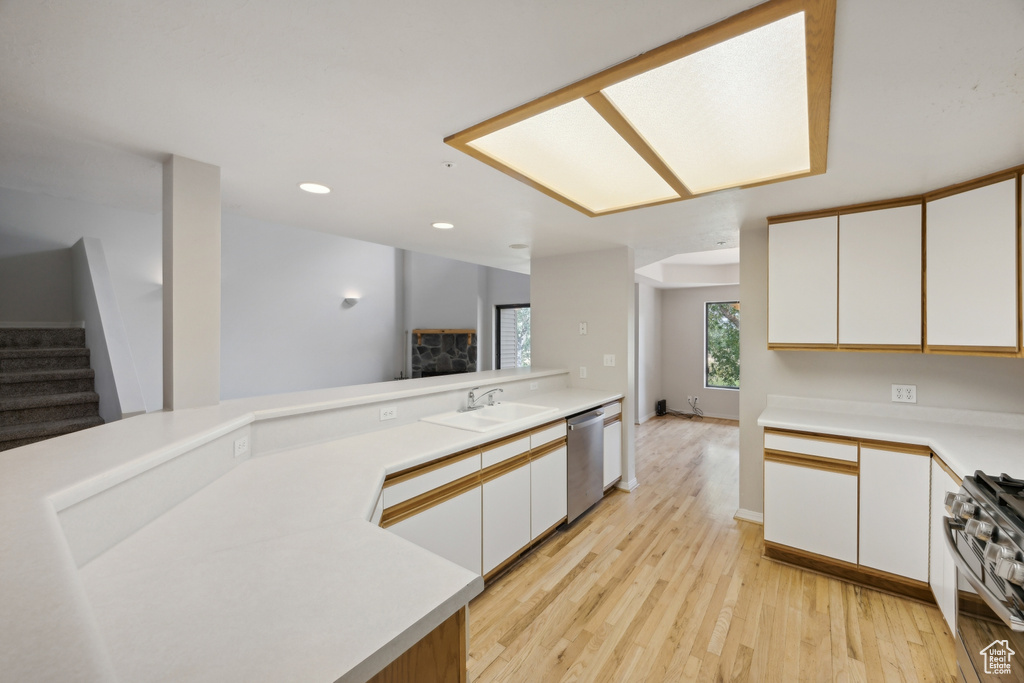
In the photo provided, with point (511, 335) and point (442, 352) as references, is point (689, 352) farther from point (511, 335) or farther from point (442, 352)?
point (442, 352)

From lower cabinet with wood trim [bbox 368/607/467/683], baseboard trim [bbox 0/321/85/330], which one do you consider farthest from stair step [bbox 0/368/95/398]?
lower cabinet with wood trim [bbox 368/607/467/683]

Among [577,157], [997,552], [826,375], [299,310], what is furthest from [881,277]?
[299,310]

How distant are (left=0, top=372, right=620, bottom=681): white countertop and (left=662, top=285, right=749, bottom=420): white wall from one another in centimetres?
642

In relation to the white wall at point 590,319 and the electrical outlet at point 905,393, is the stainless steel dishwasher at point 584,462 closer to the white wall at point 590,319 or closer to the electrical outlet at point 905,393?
the white wall at point 590,319

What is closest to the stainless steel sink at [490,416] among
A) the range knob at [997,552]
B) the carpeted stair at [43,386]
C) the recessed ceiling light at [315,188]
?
the recessed ceiling light at [315,188]

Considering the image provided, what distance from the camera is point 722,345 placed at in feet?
21.9

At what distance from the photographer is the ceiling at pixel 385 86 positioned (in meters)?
0.99

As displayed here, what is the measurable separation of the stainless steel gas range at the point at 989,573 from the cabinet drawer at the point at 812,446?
2.28ft

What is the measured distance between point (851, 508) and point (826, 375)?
923 mm

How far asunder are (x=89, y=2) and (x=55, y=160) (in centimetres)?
133

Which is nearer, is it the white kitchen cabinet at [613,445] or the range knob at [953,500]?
the range knob at [953,500]

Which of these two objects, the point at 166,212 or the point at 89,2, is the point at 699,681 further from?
the point at 166,212

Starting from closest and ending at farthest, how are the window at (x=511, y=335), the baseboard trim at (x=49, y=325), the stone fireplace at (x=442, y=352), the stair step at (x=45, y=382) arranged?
the stair step at (x=45, y=382) < the baseboard trim at (x=49, y=325) < the stone fireplace at (x=442, y=352) < the window at (x=511, y=335)

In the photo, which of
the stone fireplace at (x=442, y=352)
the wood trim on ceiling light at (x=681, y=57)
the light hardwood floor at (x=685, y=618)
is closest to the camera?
the wood trim on ceiling light at (x=681, y=57)
